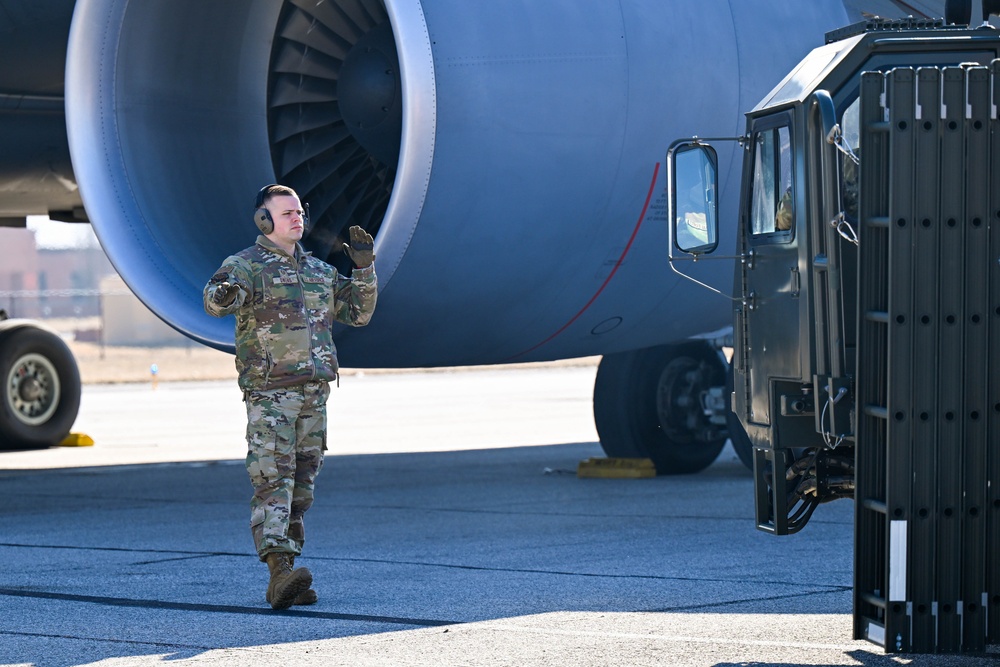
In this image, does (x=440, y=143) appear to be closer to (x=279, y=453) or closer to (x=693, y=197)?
(x=693, y=197)

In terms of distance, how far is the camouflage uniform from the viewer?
7.33m

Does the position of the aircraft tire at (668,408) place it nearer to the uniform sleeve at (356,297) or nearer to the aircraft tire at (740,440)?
the aircraft tire at (740,440)

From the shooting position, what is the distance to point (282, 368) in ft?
24.2

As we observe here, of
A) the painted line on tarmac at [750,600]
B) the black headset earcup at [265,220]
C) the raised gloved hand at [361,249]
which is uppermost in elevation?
the black headset earcup at [265,220]

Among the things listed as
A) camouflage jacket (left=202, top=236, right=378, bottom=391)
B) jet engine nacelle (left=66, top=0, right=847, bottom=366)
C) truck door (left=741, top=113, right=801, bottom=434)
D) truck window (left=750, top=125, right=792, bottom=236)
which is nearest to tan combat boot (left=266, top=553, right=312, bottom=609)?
camouflage jacket (left=202, top=236, right=378, bottom=391)

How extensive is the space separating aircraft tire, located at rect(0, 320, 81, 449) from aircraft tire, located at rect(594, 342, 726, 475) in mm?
5939

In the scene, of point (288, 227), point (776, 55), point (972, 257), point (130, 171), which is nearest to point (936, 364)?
point (972, 257)

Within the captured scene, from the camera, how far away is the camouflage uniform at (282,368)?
7328 mm

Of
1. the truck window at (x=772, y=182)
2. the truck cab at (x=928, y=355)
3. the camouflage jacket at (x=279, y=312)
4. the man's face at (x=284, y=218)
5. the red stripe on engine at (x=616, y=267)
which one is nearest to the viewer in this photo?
the truck cab at (x=928, y=355)

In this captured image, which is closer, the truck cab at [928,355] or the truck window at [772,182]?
the truck cab at [928,355]

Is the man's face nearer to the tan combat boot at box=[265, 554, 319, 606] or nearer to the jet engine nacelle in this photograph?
the jet engine nacelle

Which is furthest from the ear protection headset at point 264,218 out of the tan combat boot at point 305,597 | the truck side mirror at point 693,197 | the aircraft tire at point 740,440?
the aircraft tire at point 740,440

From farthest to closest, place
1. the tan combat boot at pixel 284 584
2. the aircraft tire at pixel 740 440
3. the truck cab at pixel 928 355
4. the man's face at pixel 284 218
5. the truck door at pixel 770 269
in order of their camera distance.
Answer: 1. the aircraft tire at pixel 740 440
2. the man's face at pixel 284 218
3. the tan combat boot at pixel 284 584
4. the truck door at pixel 770 269
5. the truck cab at pixel 928 355

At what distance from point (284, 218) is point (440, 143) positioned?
130 centimetres
